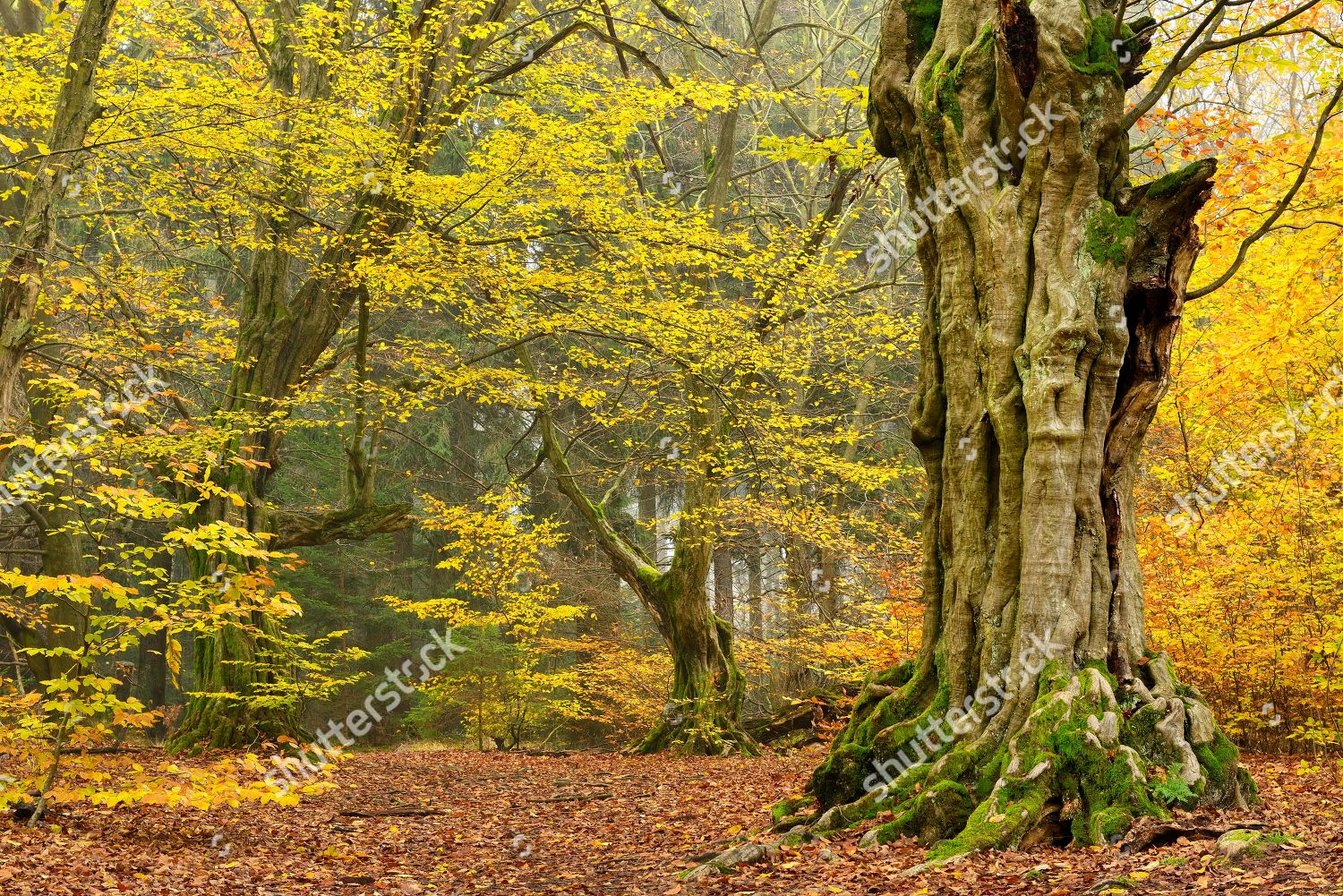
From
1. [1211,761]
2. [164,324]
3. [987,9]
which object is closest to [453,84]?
[164,324]

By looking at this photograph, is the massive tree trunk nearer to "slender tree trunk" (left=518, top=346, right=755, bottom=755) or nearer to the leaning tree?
the leaning tree

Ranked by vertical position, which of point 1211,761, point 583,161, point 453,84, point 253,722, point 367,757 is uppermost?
point 453,84

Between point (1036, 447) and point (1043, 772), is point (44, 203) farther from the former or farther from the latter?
point (1043, 772)

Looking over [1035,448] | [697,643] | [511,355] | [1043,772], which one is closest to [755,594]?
[697,643]

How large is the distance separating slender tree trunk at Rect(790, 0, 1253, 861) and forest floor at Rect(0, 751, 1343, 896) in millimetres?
429

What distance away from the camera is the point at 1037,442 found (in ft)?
17.5

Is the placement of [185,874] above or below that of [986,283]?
below

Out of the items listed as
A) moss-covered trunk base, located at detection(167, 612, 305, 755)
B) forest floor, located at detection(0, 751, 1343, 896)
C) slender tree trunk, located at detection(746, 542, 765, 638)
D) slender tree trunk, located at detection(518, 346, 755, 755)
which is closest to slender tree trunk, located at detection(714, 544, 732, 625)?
slender tree trunk, located at detection(746, 542, 765, 638)

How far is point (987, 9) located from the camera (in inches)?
244

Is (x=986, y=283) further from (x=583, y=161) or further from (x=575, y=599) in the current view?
(x=575, y=599)

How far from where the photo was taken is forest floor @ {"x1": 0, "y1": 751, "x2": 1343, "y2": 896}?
395 cm

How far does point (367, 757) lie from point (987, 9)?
11.6 metres

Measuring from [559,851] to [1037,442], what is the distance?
158 inches

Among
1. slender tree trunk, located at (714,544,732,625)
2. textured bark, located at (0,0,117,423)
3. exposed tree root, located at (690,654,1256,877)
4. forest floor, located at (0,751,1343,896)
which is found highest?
textured bark, located at (0,0,117,423)
